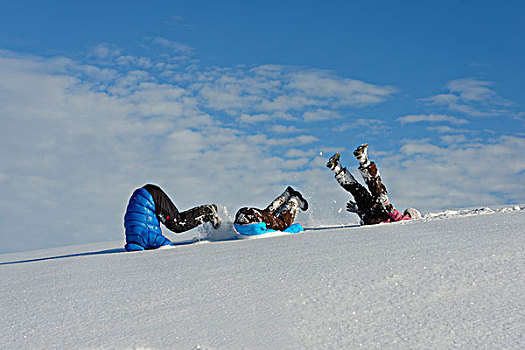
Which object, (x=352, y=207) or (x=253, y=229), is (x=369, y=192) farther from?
(x=253, y=229)

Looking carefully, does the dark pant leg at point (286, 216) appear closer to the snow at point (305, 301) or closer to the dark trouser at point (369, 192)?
the dark trouser at point (369, 192)

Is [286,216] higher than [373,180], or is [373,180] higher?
[373,180]

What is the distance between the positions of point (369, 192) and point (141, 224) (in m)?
2.66

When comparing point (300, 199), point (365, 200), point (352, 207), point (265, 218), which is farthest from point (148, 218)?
point (365, 200)

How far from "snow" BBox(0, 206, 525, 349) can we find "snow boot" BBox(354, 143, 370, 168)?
7.32 ft

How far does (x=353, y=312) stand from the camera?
2094 mm

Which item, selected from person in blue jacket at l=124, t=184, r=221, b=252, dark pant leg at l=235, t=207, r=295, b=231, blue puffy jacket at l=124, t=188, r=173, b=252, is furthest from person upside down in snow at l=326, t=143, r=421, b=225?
blue puffy jacket at l=124, t=188, r=173, b=252

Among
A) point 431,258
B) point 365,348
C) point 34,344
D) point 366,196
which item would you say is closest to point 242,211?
point 366,196

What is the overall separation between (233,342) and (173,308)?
0.57 m

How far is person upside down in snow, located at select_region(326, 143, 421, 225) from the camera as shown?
581cm

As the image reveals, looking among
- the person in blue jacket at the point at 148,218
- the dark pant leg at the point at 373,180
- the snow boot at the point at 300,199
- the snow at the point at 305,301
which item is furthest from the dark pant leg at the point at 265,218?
the snow at the point at 305,301

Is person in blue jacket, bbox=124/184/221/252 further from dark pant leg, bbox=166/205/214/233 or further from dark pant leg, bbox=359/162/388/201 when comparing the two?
dark pant leg, bbox=359/162/388/201

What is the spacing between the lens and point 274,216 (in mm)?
5707

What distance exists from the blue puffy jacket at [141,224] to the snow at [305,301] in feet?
5.68
